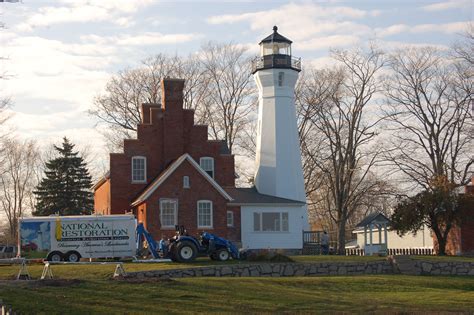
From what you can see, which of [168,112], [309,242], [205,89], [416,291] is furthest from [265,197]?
[416,291]

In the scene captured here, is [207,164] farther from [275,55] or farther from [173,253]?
[173,253]

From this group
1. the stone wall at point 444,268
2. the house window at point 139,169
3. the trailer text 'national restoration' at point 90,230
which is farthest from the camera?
the house window at point 139,169

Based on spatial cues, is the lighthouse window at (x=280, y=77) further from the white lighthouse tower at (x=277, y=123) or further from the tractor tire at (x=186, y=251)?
the tractor tire at (x=186, y=251)

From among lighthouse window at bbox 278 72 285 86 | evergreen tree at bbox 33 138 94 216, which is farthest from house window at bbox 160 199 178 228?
evergreen tree at bbox 33 138 94 216

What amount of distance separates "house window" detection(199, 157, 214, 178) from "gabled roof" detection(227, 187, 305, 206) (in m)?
1.53

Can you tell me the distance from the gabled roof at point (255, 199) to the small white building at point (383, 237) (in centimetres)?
430

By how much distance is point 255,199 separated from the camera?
4988 centimetres

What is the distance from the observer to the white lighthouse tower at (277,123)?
5234 cm

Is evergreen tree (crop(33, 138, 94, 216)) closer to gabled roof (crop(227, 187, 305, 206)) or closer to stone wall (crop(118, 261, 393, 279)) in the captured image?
gabled roof (crop(227, 187, 305, 206))

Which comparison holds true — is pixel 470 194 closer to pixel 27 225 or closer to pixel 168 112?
pixel 168 112

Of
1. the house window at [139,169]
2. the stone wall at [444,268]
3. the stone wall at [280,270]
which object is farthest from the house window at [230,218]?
the stone wall at [444,268]

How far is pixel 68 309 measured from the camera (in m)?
21.8

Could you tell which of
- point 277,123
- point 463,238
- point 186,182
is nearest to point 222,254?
point 186,182

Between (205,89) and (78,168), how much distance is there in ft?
44.1
